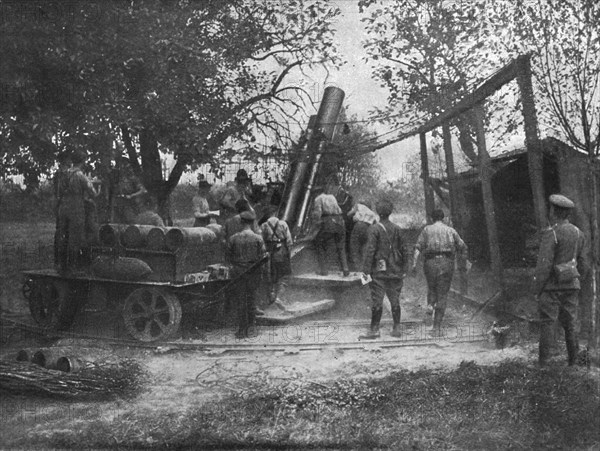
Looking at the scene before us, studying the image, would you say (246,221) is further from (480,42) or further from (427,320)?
(480,42)

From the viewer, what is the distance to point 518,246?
6.88 meters

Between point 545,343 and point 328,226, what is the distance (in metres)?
2.56

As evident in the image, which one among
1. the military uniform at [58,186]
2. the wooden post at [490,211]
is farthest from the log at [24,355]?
the wooden post at [490,211]

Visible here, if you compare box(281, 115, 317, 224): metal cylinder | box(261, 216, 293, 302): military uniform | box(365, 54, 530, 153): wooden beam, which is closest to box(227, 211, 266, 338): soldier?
box(261, 216, 293, 302): military uniform

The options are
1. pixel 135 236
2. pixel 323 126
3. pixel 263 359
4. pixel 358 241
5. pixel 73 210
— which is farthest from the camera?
pixel 358 241

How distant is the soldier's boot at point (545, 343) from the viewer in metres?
6.03

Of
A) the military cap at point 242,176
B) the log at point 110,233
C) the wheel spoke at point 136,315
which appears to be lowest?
the wheel spoke at point 136,315

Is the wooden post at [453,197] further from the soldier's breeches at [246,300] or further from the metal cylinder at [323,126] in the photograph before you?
the soldier's breeches at [246,300]

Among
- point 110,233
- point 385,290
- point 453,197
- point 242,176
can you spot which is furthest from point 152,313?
point 453,197

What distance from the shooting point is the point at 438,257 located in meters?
6.92

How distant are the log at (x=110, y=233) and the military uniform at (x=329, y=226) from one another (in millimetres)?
2152

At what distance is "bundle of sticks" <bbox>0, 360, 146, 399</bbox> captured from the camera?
19.2 feet

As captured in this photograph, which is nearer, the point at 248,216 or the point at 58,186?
the point at 58,186

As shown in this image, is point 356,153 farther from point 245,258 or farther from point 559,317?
point 559,317
